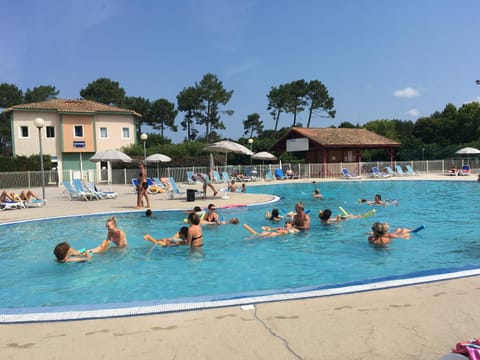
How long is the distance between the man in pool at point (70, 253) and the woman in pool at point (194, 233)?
5.31 ft

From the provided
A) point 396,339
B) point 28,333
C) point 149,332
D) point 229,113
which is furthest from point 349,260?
point 229,113

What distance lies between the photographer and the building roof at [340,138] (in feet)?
113

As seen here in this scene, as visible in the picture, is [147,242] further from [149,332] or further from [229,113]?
[229,113]

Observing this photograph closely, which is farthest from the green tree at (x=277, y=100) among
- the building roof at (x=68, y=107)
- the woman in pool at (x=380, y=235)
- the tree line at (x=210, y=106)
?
the woman in pool at (x=380, y=235)

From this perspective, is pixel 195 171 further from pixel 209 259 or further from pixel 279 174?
pixel 209 259

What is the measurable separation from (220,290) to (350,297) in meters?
2.32

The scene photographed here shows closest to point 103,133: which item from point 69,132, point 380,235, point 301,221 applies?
point 69,132

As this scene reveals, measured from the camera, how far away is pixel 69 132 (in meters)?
33.4

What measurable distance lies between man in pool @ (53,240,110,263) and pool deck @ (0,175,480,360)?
3.61 metres

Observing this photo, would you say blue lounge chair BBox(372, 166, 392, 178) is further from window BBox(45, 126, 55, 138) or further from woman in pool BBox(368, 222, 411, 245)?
window BBox(45, 126, 55, 138)

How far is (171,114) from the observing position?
201 feet

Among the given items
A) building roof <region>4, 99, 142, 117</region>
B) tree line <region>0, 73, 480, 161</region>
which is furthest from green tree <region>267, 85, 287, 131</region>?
building roof <region>4, 99, 142, 117</region>

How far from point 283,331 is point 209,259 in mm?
4499

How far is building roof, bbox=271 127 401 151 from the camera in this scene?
34562 millimetres
